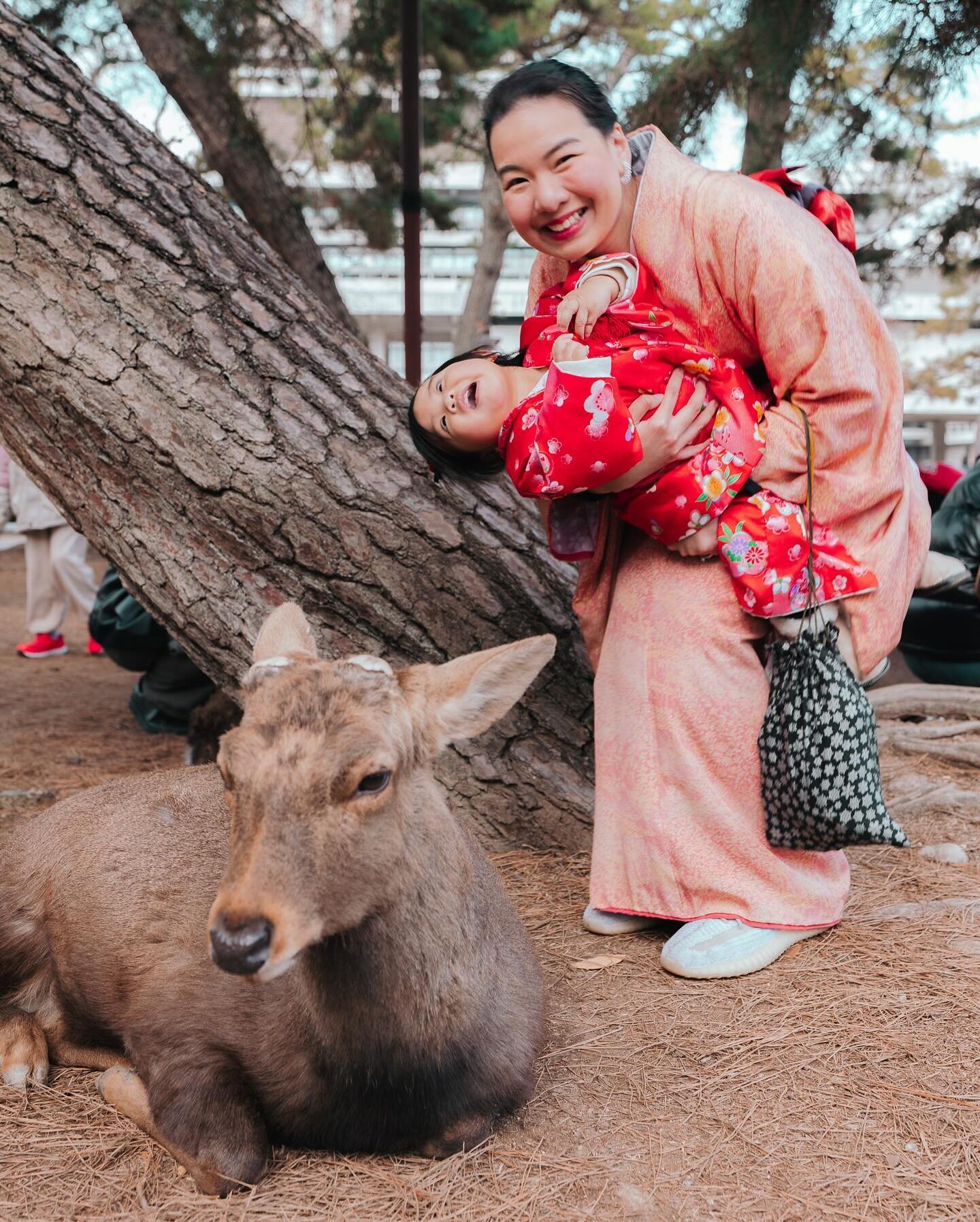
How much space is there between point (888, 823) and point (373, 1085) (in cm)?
162

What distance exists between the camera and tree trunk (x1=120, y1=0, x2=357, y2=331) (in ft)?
27.5

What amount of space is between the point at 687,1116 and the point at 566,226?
239 centimetres

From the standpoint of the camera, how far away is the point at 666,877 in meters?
3.39

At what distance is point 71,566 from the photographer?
9188 mm

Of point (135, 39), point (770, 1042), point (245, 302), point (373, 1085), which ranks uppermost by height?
point (135, 39)

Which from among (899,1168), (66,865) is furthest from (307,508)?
(899,1168)

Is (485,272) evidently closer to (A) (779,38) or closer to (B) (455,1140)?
(A) (779,38)

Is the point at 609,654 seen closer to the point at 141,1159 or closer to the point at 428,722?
the point at 428,722

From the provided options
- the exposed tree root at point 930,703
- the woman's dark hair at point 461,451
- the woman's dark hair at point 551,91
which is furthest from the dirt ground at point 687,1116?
the woman's dark hair at point 551,91

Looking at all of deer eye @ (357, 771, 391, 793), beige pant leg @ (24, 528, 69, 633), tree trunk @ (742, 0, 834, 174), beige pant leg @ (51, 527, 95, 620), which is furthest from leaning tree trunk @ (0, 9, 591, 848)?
beige pant leg @ (24, 528, 69, 633)

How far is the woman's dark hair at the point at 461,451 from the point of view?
10.8ft

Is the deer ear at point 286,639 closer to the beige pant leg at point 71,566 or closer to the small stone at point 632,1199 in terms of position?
the small stone at point 632,1199

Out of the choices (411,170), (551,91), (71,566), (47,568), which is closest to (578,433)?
(551,91)

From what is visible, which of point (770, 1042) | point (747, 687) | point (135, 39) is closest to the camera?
point (770, 1042)
